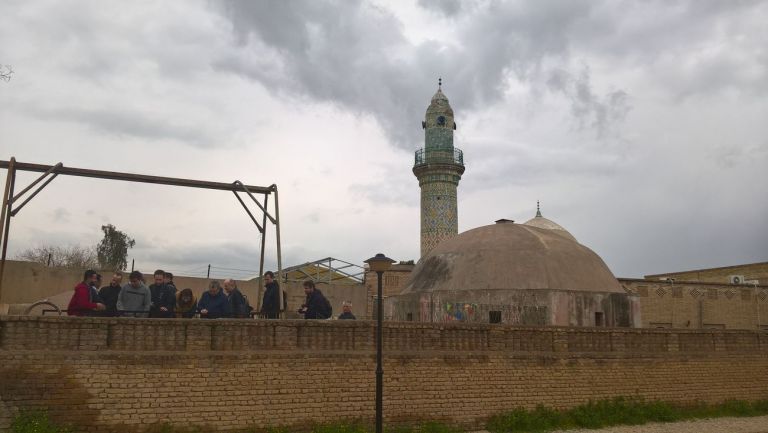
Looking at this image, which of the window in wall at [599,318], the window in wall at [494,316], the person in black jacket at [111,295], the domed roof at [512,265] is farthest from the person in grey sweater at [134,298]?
the window in wall at [599,318]

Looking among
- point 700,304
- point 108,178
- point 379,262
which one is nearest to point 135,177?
point 108,178

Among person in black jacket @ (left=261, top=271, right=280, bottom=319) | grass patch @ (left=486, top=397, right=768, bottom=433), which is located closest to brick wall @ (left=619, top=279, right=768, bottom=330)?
grass patch @ (left=486, top=397, right=768, bottom=433)

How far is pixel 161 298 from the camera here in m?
10.1

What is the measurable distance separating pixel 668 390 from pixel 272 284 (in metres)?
9.05

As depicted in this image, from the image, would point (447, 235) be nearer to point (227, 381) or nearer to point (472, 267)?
point (472, 267)

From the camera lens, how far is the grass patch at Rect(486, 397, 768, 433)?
11.6m

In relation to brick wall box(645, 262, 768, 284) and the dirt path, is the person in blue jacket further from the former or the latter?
brick wall box(645, 262, 768, 284)

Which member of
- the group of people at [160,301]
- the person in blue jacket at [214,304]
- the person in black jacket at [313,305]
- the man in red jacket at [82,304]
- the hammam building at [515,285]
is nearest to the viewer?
the man in red jacket at [82,304]

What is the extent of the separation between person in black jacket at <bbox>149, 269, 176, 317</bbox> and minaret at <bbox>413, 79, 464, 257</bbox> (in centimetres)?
2416

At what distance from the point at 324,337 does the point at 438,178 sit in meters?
24.7

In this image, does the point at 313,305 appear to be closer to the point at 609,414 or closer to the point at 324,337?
the point at 324,337

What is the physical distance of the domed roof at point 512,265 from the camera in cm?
1600

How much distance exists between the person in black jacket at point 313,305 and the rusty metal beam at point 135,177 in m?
2.43

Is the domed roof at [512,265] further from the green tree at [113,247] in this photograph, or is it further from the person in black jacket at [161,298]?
the green tree at [113,247]
